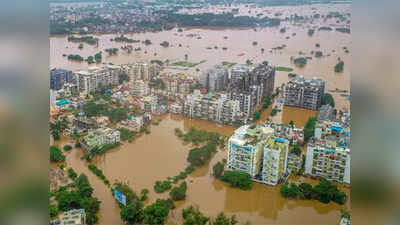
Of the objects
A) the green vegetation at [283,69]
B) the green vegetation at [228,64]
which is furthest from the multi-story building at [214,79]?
the green vegetation at [283,69]

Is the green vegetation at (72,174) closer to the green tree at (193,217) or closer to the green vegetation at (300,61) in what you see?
the green tree at (193,217)

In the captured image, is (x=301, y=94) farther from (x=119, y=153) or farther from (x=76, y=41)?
(x=76, y=41)

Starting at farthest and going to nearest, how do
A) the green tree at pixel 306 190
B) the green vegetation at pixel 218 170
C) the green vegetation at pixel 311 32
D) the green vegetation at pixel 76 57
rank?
the green vegetation at pixel 76 57 < the green vegetation at pixel 311 32 < the green vegetation at pixel 218 170 < the green tree at pixel 306 190

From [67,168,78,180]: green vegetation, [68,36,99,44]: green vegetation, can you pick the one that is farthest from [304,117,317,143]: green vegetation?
[68,36,99,44]: green vegetation

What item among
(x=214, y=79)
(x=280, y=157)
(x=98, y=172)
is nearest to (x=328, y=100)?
(x=214, y=79)
